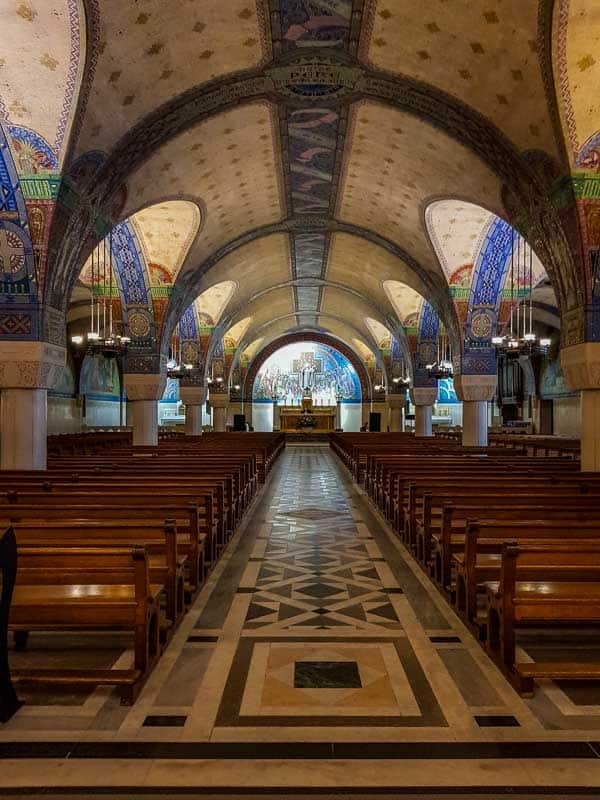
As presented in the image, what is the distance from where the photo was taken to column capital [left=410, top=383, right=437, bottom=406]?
89.3ft

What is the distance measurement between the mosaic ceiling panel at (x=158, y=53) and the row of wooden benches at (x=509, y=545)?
23.9 feet

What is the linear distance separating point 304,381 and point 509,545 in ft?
145

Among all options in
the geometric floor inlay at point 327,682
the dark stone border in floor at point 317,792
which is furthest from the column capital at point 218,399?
the dark stone border in floor at point 317,792

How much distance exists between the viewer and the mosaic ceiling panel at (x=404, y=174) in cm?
1327

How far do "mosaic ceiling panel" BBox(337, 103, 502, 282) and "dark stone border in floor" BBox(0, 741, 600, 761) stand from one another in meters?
11.4

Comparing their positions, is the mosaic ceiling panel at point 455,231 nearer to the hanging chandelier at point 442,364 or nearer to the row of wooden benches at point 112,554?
the hanging chandelier at point 442,364

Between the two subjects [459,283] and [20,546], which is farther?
[459,283]

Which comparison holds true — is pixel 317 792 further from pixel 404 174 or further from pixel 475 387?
pixel 475 387

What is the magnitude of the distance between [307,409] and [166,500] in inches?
1564

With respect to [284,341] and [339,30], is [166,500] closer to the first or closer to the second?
[339,30]

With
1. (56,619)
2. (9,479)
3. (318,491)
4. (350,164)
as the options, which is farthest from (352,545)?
(350,164)

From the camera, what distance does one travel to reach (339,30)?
10648 millimetres

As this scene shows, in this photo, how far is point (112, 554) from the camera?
4.75m

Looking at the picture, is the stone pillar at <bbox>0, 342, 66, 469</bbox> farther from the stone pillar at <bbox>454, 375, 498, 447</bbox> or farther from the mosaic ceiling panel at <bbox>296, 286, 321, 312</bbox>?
the mosaic ceiling panel at <bbox>296, 286, 321, 312</bbox>
